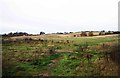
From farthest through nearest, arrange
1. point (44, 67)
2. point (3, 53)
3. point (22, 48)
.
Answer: point (22, 48) < point (3, 53) < point (44, 67)

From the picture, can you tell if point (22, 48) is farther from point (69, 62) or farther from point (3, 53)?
point (69, 62)

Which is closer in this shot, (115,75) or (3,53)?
(115,75)

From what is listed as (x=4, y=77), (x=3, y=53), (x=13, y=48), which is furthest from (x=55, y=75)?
(x=13, y=48)

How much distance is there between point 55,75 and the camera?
19297 mm

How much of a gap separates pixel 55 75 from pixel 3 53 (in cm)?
758

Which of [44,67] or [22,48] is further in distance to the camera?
[22,48]

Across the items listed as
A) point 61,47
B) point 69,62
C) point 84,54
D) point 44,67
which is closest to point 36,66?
point 44,67

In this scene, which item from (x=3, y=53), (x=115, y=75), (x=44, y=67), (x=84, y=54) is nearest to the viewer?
(x=115, y=75)

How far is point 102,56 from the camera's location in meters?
21.7

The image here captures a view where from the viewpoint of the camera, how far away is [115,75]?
1862 cm

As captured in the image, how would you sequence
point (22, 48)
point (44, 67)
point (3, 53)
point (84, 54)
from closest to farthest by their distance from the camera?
point (44, 67) < point (84, 54) < point (3, 53) < point (22, 48)

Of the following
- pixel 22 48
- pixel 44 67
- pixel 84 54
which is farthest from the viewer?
pixel 22 48

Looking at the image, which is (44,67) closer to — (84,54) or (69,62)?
(69,62)

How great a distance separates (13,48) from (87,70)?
33.1ft
